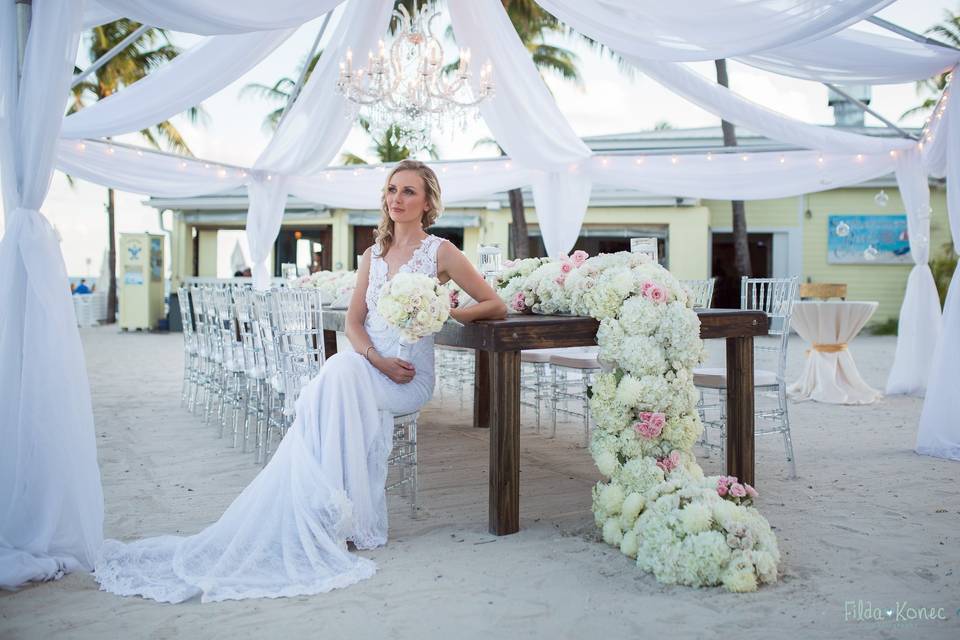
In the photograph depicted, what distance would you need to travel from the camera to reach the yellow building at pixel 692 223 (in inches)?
626

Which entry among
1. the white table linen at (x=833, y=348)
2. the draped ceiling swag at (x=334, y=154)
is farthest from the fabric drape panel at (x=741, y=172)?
the white table linen at (x=833, y=348)

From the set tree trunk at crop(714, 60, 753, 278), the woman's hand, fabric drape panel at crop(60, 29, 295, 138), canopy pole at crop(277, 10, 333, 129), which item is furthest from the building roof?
the woman's hand

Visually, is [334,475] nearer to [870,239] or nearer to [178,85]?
[178,85]

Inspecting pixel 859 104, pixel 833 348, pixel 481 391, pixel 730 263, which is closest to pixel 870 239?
pixel 730 263

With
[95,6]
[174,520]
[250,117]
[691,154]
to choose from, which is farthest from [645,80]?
[174,520]

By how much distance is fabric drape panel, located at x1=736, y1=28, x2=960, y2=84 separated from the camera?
540 centimetres

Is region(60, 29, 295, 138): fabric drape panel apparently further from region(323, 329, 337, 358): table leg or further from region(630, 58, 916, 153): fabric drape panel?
region(630, 58, 916, 153): fabric drape panel

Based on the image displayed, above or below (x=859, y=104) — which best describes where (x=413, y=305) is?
below

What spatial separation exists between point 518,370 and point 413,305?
583 mm

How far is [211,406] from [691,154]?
590cm

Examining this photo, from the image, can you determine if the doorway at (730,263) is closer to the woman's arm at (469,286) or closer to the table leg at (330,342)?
the table leg at (330,342)

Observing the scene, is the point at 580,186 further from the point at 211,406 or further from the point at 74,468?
the point at 74,468

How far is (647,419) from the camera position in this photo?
3.40 meters

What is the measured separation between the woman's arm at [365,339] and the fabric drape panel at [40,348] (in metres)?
1.18
